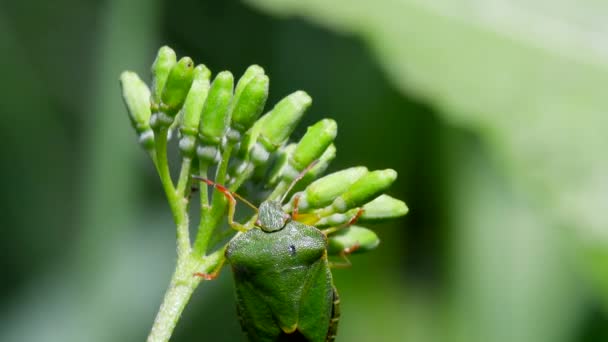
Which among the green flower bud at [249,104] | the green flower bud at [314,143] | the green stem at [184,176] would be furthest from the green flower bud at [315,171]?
the green stem at [184,176]

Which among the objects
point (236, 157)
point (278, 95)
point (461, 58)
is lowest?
point (278, 95)

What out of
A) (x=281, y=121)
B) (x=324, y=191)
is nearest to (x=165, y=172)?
(x=281, y=121)

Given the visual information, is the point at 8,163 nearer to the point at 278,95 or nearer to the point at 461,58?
the point at 278,95

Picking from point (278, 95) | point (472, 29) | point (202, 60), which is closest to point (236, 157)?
point (472, 29)

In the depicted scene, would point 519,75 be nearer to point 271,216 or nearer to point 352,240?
point 352,240

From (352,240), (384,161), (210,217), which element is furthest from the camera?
(384,161)

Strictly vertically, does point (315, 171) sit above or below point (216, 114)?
below

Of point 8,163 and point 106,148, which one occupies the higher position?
point 106,148

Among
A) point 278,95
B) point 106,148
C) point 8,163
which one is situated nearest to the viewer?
point 106,148
